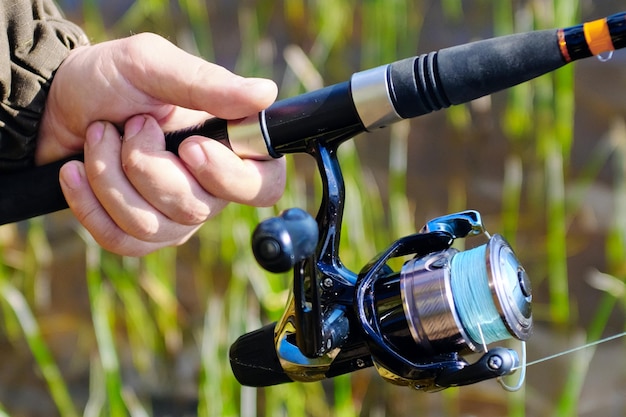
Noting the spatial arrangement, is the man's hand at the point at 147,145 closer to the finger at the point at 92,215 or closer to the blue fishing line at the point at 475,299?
the finger at the point at 92,215

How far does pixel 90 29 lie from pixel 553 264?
110cm

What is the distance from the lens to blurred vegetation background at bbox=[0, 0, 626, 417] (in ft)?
5.05

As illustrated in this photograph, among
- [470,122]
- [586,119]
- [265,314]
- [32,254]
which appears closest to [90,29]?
[32,254]

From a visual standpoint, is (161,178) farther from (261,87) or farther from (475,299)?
(475,299)

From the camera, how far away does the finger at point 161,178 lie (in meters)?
0.83

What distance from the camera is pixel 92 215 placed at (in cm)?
90

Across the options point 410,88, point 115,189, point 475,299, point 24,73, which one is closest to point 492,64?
point 410,88

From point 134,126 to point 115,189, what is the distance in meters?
0.07

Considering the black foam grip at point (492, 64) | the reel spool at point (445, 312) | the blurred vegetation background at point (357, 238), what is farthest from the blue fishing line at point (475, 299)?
the blurred vegetation background at point (357, 238)

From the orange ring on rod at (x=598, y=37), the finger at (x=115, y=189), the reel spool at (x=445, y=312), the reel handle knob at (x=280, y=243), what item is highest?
the orange ring on rod at (x=598, y=37)

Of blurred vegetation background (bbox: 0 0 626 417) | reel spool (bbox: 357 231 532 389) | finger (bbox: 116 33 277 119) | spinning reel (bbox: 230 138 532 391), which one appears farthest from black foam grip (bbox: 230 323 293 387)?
blurred vegetation background (bbox: 0 0 626 417)

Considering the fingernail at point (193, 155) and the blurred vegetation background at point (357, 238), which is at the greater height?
the fingernail at point (193, 155)

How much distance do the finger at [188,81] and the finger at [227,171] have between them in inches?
1.4

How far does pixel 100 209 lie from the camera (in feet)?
2.97
